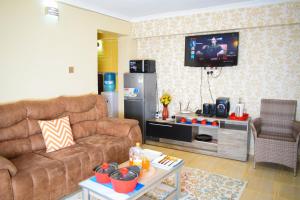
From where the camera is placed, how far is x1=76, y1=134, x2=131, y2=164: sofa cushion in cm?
296

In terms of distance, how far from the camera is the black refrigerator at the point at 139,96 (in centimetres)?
446

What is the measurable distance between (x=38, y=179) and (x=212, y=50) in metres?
3.28

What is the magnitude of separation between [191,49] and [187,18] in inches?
22.5

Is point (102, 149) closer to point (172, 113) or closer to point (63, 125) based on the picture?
point (63, 125)

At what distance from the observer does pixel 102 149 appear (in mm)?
2926

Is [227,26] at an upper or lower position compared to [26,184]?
upper

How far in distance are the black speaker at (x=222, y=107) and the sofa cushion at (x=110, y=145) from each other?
5.39ft

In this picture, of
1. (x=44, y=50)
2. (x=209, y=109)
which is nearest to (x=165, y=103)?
(x=209, y=109)

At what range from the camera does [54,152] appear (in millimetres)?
2727

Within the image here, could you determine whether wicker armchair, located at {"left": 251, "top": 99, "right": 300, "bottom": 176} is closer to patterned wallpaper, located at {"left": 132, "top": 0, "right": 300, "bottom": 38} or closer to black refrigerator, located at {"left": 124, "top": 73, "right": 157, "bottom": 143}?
patterned wallpaper, located at {"left": 132, "top": 0, "right": 300, "bottom": 38}

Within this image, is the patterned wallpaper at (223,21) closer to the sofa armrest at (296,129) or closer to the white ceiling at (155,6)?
the white ceiling at (155,6)

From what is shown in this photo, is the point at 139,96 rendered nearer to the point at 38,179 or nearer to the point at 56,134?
the point at 56,134

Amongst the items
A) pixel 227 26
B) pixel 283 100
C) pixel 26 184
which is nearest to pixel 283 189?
pixel 283 100

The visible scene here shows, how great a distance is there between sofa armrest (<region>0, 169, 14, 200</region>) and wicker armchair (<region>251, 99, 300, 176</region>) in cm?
307
